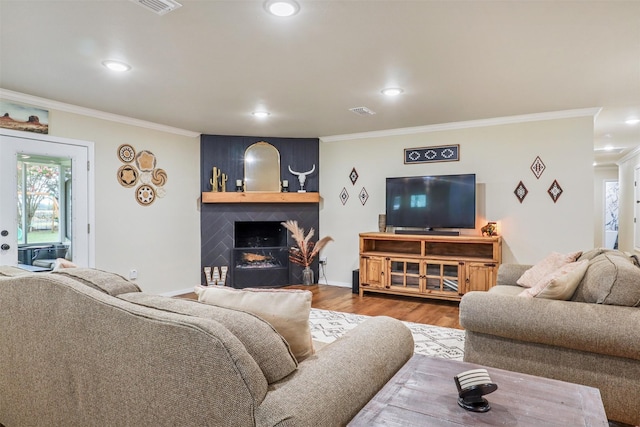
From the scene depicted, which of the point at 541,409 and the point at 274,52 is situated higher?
the point at 274,52

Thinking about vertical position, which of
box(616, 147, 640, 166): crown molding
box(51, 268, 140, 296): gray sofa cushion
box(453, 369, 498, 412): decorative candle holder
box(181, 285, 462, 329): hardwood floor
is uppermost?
box(616, 147, 640, 166): crown molding

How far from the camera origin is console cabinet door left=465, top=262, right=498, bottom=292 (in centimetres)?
445

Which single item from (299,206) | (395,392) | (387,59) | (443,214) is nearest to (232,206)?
(299,206)

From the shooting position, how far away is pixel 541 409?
47.9 inches

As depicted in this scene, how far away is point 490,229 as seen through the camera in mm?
4719

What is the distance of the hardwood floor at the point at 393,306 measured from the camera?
4121 millimetres

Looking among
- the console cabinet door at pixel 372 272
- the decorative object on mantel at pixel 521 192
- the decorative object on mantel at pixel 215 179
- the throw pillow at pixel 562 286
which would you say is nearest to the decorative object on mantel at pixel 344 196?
the console cabinet door at pixel 372 272

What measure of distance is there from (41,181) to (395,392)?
4.25 meters

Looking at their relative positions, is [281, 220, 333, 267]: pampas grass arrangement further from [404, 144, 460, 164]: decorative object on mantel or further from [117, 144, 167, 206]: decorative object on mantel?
[117, 144, 167, 206]: decorative object on mantel

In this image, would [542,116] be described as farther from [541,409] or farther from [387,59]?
[541,409]

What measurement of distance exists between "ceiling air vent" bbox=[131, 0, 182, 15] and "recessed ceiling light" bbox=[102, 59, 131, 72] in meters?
0.98

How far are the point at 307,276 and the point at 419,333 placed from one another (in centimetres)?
249

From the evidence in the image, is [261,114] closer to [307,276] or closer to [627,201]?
[307,276]

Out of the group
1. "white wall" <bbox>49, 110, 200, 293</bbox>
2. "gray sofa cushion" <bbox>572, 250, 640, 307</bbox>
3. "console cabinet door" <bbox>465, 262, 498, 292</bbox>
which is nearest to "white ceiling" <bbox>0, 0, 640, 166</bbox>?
"white wall" <bbox>49, 110, 200, 293</bbox>
